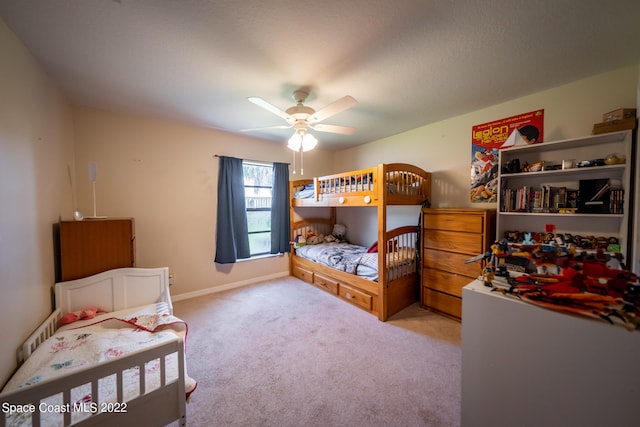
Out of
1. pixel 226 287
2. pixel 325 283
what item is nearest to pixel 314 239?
pixel 325 283

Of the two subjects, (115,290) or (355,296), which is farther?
(355,296)

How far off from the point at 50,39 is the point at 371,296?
3.33 metres

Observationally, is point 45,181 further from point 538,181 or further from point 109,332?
point 538,181

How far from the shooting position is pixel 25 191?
1467 mm

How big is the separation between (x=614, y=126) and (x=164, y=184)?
449cm

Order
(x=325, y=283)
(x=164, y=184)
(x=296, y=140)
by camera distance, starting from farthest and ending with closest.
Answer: (x=325, y=283) → (x=164, y=184) → (x=296, y=140)

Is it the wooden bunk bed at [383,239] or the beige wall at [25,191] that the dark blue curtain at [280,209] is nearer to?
the wooden bunk bed at [383,239]

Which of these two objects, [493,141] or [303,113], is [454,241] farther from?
[303,113]

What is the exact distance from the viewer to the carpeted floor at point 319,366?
1.38 metres

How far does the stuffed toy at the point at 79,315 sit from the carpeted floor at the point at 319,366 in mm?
796

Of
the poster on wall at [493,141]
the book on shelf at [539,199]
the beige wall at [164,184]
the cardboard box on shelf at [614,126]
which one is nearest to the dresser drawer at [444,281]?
the book on shelf at [539,199]

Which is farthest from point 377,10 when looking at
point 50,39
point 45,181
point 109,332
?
point 109,332

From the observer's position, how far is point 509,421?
3.26ft

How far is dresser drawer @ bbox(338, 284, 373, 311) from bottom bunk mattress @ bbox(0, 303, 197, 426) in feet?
5.92
